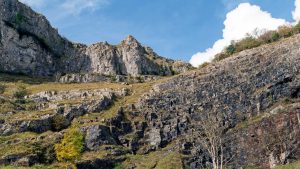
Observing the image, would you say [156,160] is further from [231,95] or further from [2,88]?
[2,88]

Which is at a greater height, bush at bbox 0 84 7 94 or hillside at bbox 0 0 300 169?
bush at bbox 0 84 7 94

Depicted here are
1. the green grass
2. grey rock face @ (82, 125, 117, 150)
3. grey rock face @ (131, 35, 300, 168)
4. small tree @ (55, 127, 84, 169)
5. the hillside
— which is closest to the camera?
small tree @ (55, 127, 84, 169)

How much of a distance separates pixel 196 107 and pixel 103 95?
33.6 metres

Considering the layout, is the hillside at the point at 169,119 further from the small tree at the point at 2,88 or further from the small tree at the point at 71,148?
the small tree at the point at 2,88

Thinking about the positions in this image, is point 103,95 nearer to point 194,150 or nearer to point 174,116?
point 174,116

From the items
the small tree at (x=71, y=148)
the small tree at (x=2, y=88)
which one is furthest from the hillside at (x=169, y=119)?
the small tree at (x=2, y=88)

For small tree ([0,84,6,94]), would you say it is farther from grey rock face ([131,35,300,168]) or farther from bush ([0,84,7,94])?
grey rock face ([131,35,300,168])

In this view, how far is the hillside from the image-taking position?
137750mm

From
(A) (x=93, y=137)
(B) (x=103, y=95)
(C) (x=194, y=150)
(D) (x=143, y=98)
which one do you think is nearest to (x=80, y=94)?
(B) (x=103, y=95)

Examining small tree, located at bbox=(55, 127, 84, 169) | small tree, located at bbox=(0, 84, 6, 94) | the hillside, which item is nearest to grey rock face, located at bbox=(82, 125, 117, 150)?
the hillside

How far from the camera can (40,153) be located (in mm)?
140375

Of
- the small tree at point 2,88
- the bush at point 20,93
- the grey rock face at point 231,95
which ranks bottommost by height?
the grey rock face at point 231,95

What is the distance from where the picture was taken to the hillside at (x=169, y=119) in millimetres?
137750

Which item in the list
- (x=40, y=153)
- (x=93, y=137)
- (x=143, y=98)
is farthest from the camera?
(x=143, y=98)
